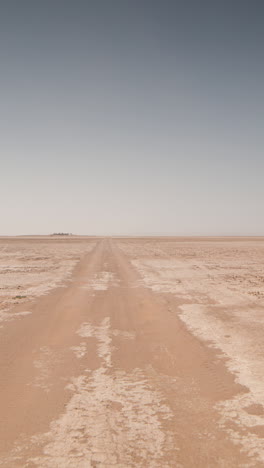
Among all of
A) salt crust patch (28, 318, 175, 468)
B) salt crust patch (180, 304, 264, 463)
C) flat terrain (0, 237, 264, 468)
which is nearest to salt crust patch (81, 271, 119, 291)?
flat terrain (0, 237, 264, 468)

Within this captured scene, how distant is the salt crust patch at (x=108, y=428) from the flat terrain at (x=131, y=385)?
0.01m

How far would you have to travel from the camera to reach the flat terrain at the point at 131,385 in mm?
3502

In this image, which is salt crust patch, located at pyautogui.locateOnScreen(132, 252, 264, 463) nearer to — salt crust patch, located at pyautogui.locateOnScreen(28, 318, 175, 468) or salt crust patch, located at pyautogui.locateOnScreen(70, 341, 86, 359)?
salt crust patch, located at pyautogui.locateOnScreen(28, 318, 175, 468)

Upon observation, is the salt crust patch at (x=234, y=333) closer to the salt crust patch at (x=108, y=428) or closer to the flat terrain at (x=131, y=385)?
the flat terrain at (x=131, y=385)

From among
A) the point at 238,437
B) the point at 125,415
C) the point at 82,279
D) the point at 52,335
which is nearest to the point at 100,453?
the point at 125,415

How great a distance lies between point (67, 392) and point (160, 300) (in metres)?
7.09

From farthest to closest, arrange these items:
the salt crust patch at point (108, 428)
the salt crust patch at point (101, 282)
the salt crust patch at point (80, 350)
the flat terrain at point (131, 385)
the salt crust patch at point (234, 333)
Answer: the salt crust patch at point (101, 282) → the salt crust patch at point (80, 350) → the salt crust patch at point (234, 333) → the flat terrain at point (131, 385) → the salt crust patch at point (108, 428)

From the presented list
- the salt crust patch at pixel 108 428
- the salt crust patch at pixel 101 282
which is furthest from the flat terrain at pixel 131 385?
the salt crust patch at pixel 101 282

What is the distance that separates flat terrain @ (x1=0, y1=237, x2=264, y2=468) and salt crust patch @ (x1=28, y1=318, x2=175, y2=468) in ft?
0.04

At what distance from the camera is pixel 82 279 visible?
53.9 feet

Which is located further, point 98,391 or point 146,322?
point 146,322

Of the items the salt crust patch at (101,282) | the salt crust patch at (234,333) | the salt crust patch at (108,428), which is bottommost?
the salt crust patch at (234,333)

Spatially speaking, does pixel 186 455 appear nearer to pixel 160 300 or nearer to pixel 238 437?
pixel 238 437

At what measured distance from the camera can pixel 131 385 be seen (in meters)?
5.01
